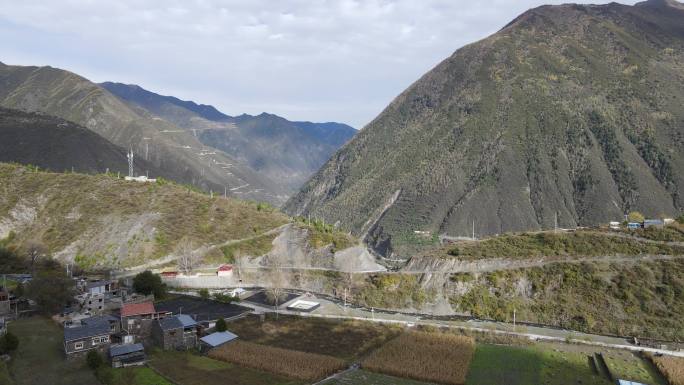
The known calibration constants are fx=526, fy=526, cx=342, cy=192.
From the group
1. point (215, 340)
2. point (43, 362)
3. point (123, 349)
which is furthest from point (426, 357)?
point (43, 362)

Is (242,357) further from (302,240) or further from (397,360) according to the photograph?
(302,240)

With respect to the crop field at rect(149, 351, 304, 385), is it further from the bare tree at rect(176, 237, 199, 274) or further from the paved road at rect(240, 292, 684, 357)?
the bare tree at rect(176, 237, 199, 274)

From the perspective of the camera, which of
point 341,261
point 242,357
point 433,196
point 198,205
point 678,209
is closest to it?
point 242,357

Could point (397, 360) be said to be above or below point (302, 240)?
below

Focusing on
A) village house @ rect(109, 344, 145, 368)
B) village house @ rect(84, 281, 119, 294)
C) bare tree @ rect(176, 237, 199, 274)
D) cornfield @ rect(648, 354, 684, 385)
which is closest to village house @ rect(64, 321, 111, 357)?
village house @ rect(109, 344, 145, 368)

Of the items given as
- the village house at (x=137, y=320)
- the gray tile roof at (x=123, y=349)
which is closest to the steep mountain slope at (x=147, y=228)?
the village house at (x=137, y=320)

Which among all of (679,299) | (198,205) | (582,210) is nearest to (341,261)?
(198,205)

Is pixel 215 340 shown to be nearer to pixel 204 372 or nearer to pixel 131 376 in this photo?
pixel 204 372
